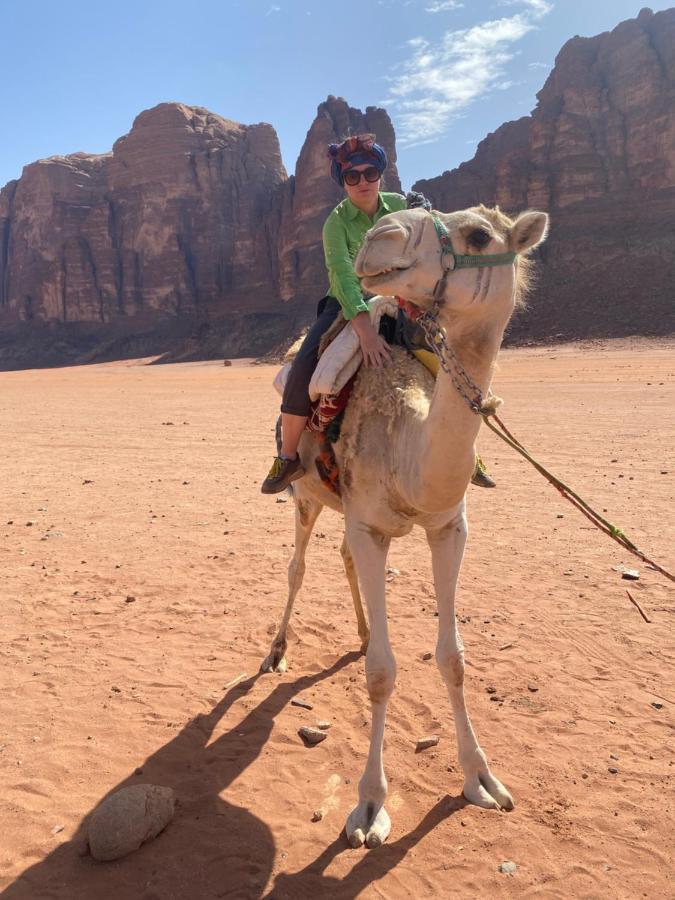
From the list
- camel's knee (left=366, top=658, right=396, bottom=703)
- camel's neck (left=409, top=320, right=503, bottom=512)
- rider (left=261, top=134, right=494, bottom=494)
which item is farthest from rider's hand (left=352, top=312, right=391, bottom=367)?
camel's knee (left=366, top=658, right=396, bottom=703)

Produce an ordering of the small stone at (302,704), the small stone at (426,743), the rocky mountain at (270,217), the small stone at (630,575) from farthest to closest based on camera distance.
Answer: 1. the rocky mountain at (270,217)
2. the small stone at (630,575)
3. the small stone at (302,704)
4. the small stone at (426,743)

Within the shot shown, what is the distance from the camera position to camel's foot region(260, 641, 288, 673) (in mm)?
5605

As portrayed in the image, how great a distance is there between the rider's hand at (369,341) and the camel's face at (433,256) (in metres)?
1.02

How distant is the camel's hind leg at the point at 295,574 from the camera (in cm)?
565

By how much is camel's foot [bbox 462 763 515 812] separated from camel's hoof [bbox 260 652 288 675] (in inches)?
79.3

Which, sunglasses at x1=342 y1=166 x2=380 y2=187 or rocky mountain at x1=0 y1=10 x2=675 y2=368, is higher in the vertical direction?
rocky mountain at x1=0 y1=10 x2=675 y2=368

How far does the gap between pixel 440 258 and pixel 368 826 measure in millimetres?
3069

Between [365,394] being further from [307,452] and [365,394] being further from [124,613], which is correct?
[124,613]

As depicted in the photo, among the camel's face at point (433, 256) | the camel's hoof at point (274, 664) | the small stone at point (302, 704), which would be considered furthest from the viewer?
the camel's hoof at point (274, 664)

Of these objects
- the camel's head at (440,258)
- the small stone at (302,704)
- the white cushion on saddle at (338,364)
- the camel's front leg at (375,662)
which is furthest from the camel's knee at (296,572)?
the camel's head at (440,258)

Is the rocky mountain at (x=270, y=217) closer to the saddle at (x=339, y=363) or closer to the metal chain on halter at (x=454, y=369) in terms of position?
the saddle at (x=339, y=363)

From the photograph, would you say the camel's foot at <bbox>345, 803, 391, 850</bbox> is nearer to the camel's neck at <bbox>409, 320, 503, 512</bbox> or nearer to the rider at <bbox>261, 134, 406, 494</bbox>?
the camel's neck at <bbox>409, 320, 503, 512</bbox>

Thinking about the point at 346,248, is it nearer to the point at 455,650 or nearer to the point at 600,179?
the point at 455,650

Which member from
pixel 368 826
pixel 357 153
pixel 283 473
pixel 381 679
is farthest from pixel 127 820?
pixel 357 153
